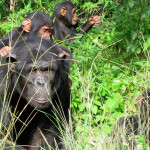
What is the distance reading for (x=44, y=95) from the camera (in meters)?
3.58

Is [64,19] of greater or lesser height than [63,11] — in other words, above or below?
below

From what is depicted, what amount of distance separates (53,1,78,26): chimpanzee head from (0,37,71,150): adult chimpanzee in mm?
5963

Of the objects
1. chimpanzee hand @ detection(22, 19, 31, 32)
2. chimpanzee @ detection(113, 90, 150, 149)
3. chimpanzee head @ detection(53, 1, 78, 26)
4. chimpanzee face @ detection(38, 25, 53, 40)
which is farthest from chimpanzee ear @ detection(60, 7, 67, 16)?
chimpanzee @ detection(113, 90, 150, 149)

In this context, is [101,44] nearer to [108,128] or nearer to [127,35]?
[127,35]

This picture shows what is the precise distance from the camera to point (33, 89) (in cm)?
367

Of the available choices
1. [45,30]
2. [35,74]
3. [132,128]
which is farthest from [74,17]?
[132,128]

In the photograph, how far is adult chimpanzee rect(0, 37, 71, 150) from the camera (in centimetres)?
362

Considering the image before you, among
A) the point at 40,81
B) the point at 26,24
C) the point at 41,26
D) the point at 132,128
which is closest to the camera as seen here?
the point at 132,128

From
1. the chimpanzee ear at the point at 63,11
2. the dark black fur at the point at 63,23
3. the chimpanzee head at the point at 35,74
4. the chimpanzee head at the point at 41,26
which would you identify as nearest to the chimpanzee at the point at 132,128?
the chimpanzee head at the point at 35,74

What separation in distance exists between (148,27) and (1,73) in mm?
2595

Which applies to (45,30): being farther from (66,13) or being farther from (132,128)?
(132,128)

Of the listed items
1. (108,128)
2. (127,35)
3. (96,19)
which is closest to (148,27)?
(127,35)

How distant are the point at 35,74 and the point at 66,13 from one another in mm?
6728

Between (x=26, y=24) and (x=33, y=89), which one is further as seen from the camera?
(x=26, y=24)
